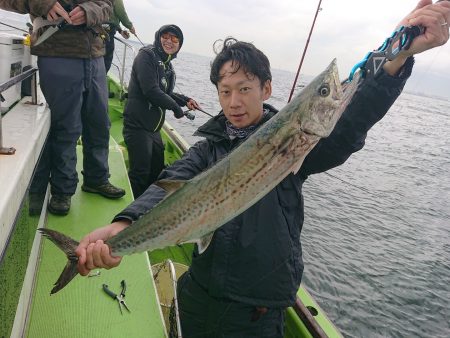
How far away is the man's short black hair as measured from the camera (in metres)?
2.63

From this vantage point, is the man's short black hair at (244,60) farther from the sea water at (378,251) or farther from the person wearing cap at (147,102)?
the sea water at (378,251)

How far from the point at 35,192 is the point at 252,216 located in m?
2.25

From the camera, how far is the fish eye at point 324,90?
83.5 inches

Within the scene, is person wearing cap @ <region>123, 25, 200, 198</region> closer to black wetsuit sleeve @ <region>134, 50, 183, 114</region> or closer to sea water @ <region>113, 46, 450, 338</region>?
black wetsuit sleeve @ <region>134, 50, 183, 114</region>

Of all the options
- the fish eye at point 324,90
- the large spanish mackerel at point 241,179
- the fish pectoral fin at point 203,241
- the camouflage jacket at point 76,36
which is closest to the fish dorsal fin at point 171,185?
the large spanish mackerel at point 241,179

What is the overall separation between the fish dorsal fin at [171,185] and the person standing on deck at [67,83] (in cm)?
160

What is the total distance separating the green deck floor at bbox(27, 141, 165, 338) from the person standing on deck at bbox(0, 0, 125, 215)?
59 centimetres

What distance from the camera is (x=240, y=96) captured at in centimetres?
261

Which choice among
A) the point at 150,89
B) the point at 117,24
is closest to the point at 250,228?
the point at 150,89

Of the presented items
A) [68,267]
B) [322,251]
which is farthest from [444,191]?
[68,267]

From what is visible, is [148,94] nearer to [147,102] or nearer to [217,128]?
[147,102]

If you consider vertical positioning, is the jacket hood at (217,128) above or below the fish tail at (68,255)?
above

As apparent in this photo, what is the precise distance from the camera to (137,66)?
5.93 metres

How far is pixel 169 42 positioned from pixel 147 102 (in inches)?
44.2
